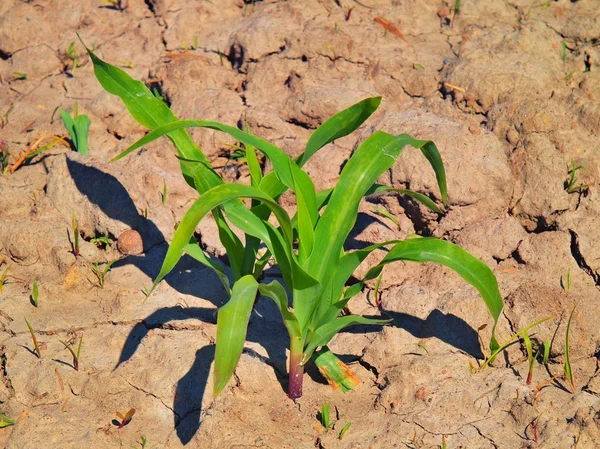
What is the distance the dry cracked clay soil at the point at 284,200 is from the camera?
2283mm

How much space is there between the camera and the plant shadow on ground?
7.71ft

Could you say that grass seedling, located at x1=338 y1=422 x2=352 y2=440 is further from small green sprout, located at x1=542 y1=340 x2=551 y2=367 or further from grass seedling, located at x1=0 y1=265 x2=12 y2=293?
grass seedling, located at x1=0 y1=265 x2=12 y2=293

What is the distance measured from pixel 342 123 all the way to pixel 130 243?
108cm

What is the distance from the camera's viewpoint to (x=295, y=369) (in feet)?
7.51

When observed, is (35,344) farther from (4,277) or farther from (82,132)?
(82,132)

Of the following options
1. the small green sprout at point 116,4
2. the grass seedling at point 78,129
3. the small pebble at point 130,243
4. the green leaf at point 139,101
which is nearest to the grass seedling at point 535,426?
the green leaf at point 139,101

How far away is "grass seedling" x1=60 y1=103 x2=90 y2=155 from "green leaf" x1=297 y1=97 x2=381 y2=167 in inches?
48.4

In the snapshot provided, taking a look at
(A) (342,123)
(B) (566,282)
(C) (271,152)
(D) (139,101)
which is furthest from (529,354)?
(D) (139,101)

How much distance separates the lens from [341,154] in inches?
120

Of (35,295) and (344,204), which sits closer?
(344,204)

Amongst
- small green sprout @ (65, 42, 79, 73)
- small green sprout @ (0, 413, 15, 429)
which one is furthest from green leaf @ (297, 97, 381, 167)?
small green sprout @ (65, 42, 79, 73)

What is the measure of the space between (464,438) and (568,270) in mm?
785

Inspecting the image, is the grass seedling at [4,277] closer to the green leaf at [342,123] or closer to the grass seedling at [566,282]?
the green leaf at [342,123]

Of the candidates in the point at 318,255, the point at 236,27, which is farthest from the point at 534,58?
the point at 318,255
